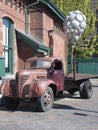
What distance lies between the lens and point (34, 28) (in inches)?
927

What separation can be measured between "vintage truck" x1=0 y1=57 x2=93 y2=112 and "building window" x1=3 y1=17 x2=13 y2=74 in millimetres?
5400

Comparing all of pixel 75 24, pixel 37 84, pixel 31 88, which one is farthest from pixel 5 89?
pixel 75 24

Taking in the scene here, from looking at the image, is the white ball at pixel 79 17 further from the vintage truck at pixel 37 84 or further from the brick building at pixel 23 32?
the vintage truck at pixel 37 84

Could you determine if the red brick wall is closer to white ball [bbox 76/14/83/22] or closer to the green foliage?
white ball [bbox 76/14/83/22]

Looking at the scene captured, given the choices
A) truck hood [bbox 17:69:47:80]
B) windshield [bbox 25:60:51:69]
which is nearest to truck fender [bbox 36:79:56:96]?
truck hood [bbox 17:69:47:80]

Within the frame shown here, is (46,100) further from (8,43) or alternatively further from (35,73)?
(8,43)

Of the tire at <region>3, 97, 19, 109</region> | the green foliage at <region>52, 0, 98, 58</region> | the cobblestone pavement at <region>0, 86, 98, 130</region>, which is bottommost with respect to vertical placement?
the cobblestone pavement at <region>0, 86, 98, 130</region>

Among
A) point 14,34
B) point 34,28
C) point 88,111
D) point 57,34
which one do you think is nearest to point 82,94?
point 88,111

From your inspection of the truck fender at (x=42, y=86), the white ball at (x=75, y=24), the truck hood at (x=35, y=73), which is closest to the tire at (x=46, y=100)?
the truck fender at (x=42, y=86)

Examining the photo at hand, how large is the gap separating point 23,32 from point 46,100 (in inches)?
388

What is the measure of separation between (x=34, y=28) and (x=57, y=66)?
937 centimetres

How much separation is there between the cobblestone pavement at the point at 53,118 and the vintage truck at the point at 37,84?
14.2 inches

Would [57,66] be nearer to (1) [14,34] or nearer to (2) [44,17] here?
(1) [14,34]

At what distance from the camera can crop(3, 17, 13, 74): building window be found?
1953cm
